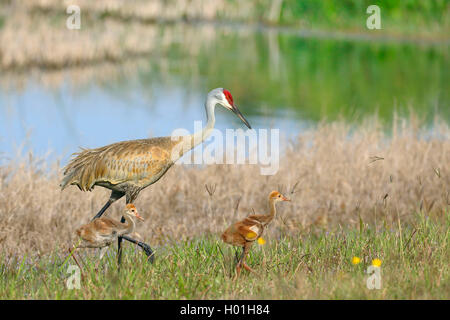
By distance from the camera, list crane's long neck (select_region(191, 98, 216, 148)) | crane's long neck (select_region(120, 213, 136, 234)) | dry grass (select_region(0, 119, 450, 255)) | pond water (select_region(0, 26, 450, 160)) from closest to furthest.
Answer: crane's long neck (select_region(120, 213, 136, 234)), crane's long neck (select_region(191, 98, 216, 148)), dry grass (select_region(0, 119, 450, 255)), pond water (select_region(0, 26, 450, 160))

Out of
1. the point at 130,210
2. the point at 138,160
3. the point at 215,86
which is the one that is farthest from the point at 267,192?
the point at 215,86

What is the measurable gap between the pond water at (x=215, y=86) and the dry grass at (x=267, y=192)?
1.08 metres

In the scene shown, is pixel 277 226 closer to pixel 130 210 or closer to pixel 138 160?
pixel 138 160

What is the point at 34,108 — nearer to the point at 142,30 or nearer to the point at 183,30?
the point at 142,30

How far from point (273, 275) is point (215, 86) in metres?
15.3

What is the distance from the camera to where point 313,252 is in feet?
21.2

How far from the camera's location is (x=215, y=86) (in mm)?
20828

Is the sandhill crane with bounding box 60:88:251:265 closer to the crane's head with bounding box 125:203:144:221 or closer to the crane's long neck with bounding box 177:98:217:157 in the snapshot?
the crane's long neck with bounding box 177:98:217:157

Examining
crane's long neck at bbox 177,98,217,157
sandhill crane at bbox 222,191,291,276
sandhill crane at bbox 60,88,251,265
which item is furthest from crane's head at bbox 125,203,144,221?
sandhill crane at bbox 222,191,291,276

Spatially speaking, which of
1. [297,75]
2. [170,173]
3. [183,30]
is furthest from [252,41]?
[170,173]

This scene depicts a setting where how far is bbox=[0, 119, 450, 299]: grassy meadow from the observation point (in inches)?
219

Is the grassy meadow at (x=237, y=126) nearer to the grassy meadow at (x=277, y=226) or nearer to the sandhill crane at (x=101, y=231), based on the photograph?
the grassy meadow at (x=277, y=226)

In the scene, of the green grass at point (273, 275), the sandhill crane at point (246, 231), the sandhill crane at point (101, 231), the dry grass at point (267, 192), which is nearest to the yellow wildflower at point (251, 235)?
the sandhill crane at point (246, 231)

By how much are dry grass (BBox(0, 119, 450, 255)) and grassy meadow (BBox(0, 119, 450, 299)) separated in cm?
2
